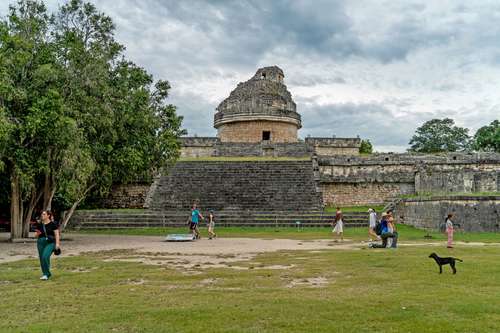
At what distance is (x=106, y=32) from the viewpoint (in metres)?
17.4

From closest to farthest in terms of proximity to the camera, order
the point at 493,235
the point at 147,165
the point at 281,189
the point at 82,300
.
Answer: the point at 82,300 < the point at 493,235 < the point at 147,165 < the point at 281,189

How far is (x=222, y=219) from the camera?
21.1 m

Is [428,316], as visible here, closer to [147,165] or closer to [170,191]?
[147,165]

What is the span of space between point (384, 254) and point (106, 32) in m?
12.3

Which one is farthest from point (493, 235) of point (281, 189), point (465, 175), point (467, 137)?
point (467, 137)

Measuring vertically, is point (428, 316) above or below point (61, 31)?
below

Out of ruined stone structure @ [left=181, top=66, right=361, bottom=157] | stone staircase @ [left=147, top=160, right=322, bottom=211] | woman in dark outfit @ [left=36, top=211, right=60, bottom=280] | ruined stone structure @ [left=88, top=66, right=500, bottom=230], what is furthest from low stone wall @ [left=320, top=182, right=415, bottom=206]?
woman in dark outfit @ [left=36, top=211, right=60, bottom=280]

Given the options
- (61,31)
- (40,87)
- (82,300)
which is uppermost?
(61,31)

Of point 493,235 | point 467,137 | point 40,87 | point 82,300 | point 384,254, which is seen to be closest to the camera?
point 82,300

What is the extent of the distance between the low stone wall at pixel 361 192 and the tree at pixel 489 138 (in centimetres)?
2105

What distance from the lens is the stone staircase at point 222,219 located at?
2050cm

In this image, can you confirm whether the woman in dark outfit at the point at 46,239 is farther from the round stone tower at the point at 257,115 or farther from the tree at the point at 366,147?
the tree at the point at 366,147

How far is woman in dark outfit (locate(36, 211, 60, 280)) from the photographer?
27.8 ft

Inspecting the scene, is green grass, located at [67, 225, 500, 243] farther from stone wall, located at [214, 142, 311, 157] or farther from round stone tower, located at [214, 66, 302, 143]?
round stone tower, located at [214, 66, 302, 143]
